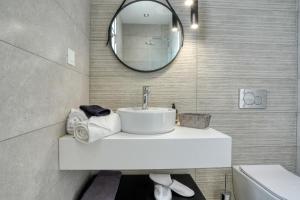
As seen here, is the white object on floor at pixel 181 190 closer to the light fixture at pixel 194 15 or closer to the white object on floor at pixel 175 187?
the white object on floor at pixel 175 187

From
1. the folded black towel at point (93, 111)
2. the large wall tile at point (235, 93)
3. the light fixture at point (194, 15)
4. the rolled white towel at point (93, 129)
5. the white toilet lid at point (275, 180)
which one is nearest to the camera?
the rolled white towel at point (93, 129)

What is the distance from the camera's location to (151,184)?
139 cm

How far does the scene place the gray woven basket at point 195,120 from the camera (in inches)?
48.6

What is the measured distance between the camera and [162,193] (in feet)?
3.92

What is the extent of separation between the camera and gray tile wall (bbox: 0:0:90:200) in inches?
21.4

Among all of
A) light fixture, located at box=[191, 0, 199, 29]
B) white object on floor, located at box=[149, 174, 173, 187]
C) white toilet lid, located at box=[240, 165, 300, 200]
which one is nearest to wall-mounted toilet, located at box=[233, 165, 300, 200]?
white toilet lid, located at box=[240, 165, 300, 200]

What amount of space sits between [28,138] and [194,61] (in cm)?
121

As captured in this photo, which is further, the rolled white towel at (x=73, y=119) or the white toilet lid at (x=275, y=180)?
the white toilet lid at (x=275, y=180)

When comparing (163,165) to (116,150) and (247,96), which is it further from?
(247,96)

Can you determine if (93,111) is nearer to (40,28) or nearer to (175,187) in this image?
(40,28)

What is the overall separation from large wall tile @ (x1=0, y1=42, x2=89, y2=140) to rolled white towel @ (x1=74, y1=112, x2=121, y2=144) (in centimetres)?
11

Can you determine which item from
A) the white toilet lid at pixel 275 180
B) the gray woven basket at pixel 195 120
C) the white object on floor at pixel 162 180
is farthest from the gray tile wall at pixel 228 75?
the white object on floor at pixel 162 180

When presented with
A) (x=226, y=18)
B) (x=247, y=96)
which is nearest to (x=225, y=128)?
(x=247, y=96)

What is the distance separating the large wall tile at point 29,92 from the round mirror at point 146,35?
60cm
